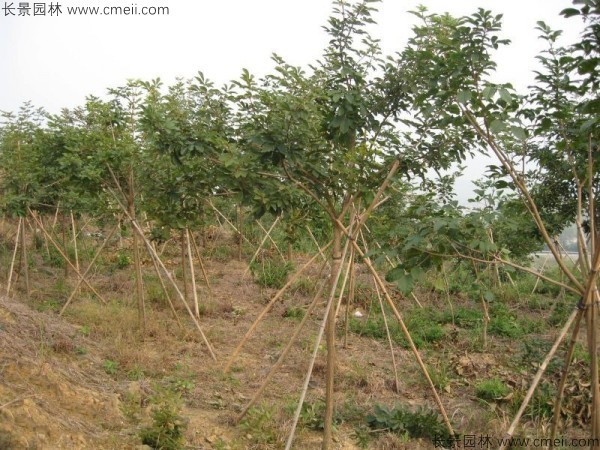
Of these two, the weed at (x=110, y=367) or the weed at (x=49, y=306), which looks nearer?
the weed at (x=110, y=367)

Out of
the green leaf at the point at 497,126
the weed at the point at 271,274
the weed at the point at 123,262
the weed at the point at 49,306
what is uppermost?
the green leaf at the point at 497,126

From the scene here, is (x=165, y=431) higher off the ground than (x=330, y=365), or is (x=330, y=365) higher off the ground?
(x=330, y=365)

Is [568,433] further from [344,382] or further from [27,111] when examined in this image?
[27,111]

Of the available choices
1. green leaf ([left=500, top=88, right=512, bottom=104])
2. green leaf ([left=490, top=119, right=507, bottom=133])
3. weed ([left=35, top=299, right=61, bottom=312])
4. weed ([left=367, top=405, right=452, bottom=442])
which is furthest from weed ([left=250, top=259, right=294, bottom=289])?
green leaf ([left=500, top=88, right=512, bottom=104])

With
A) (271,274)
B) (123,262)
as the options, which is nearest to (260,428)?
(271,274)

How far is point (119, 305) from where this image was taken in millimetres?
8617

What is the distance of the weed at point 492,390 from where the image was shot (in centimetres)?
563

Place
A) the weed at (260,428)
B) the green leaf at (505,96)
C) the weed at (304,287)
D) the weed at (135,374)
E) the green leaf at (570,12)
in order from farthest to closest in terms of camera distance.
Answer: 1. the weed at (304,287)
2. the weed at (135,374)
3. the weed at (260,428)
4. the green leaf at (505,96)
5. the green leaf at (570,12)

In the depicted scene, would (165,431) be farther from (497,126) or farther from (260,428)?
(497,126)

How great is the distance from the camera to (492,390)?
5680 millimetres

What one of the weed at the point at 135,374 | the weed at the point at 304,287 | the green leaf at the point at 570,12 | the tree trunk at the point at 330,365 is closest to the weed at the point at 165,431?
the tree trunk at the point at 330,365

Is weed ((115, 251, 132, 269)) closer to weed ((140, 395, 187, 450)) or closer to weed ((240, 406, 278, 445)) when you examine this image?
weed ((240, 406, 278, 445))

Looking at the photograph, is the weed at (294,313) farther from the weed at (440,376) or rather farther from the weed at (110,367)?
the weed at (110,367)

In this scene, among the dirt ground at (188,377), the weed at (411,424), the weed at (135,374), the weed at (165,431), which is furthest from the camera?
the weed at (135,374)
